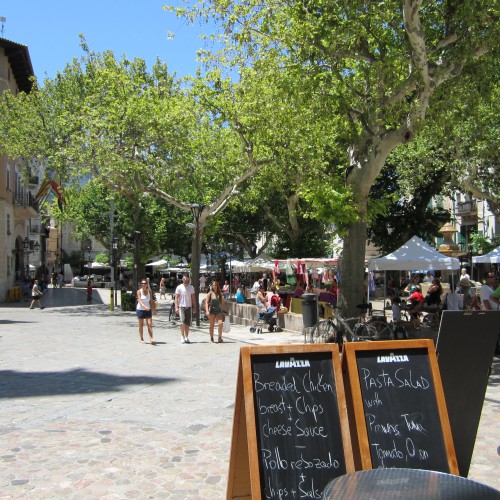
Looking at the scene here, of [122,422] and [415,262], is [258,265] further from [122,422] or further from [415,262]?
[122,422]

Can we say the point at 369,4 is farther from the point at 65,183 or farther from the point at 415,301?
the point at 65,183

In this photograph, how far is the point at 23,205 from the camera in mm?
38156

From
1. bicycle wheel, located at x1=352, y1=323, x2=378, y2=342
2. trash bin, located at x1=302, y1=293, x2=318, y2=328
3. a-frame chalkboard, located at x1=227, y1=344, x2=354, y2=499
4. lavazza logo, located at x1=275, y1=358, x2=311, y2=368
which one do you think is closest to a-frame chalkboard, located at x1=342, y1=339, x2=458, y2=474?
a-frame chalkboard, located at x1=227, y1=344, x2=354, y2=499

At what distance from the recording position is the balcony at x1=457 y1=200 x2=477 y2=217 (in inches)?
1694

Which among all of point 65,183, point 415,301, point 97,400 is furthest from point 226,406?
point 65,183

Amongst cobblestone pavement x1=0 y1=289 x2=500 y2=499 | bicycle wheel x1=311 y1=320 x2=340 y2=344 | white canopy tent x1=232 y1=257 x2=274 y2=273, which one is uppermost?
white canopy tent x1=232 y1=257 x2=274 y2=273

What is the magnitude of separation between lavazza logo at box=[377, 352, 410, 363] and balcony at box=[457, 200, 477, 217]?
135 ft

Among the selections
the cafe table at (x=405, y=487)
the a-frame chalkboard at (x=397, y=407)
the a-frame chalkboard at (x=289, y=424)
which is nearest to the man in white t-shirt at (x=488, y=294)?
the a-frame chalkboard at (x=397, y=407)

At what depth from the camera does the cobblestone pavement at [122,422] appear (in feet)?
17.6

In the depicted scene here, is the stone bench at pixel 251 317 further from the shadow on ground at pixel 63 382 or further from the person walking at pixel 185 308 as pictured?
the shadow on ground at pixel 63 382

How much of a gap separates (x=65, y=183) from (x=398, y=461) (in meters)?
23.8

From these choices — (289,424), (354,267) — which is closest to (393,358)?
(289,424)

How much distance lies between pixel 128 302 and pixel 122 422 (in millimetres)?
20459

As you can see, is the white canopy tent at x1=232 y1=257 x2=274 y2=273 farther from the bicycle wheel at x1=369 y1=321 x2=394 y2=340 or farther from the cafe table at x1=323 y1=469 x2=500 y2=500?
the cafe table at x1=323 y1=469 x2=500 y2=500
